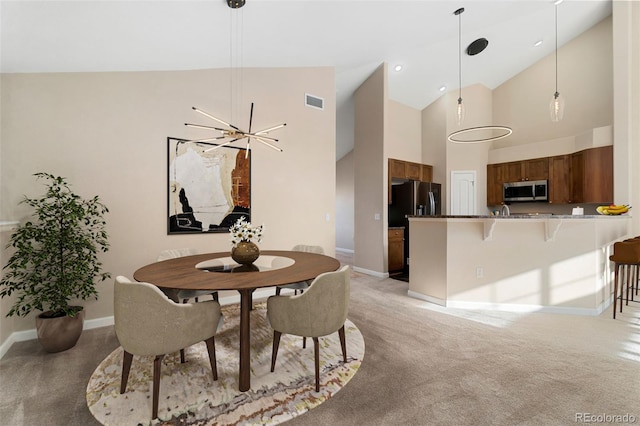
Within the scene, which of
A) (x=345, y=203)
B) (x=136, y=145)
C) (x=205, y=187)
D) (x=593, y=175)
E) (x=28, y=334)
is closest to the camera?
(x=28, y=334)

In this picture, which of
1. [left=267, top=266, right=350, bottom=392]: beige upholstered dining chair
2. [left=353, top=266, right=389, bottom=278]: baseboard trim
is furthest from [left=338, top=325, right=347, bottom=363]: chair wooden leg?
[left=353, top=266, right=389, bottom=278]: baseboard trim

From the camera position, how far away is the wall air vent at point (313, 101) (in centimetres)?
411

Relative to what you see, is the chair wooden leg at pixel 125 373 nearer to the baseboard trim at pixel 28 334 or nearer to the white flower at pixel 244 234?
the white flower at pixel 244 234

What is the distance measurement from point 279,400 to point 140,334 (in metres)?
0.92

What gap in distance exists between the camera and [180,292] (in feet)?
7.47

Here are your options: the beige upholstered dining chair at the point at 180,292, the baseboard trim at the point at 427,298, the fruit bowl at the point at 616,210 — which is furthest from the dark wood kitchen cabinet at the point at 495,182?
the beige upholstered dining chair at the point at 180,292

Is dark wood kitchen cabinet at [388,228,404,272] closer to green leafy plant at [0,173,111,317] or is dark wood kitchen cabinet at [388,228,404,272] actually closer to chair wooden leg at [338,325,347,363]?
chair wooden leg at [338,325,347,363]

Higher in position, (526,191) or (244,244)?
(526,191)

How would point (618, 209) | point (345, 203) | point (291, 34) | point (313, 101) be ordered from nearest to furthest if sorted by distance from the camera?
1. point (291, 34)
2. point (618, 209)
3. point (313, 101)
4. point (345, 203)

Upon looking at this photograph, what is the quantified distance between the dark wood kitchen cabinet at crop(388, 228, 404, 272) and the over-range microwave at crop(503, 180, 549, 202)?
2.73 metres

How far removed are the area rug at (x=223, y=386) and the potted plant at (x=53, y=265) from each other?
54 cm

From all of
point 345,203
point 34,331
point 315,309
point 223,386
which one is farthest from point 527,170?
point 34,331

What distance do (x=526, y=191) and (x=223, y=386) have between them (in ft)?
21.4

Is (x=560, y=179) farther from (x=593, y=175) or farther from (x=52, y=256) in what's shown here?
(x=52, y=256)
